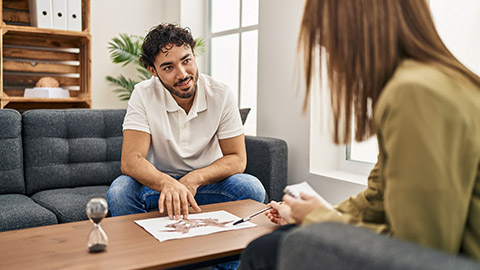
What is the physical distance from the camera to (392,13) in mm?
822

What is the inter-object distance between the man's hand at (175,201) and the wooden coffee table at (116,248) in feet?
0.48

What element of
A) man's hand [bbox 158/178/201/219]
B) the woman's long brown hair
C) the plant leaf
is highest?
the plant leaf

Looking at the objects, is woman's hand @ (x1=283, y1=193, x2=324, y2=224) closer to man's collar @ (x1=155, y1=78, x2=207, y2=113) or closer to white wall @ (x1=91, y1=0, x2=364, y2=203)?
man's collar @ (x1=155, y1=78, x2=207, y2=113)

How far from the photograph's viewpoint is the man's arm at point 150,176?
1565 mm

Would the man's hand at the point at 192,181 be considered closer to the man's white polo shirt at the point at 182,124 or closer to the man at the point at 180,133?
the man at the point at 180,133

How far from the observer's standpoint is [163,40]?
2080mm

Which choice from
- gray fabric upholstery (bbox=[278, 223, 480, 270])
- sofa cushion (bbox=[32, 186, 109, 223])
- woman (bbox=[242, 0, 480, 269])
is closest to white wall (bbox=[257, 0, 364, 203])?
sofa cushion (bbox=[32, 186, 109, 223])

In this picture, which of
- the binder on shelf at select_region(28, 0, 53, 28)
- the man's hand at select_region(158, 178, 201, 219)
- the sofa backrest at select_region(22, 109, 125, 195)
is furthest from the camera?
the binder on shelf at select_region(28, 0, 53, 28)

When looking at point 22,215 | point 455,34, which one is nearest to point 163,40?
point 22,215

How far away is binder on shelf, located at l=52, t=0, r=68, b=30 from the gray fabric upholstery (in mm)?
3218

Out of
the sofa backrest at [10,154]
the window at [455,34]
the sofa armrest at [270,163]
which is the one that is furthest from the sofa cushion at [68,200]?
the window at [455,34]

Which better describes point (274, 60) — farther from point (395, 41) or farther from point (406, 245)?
point (406, 245)

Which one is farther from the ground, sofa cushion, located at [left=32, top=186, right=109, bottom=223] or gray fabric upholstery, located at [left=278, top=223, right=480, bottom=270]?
gray fabric upholstery, located at [left=278, top=223, right=480, bottom=270]

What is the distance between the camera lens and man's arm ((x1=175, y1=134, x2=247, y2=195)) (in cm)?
191
